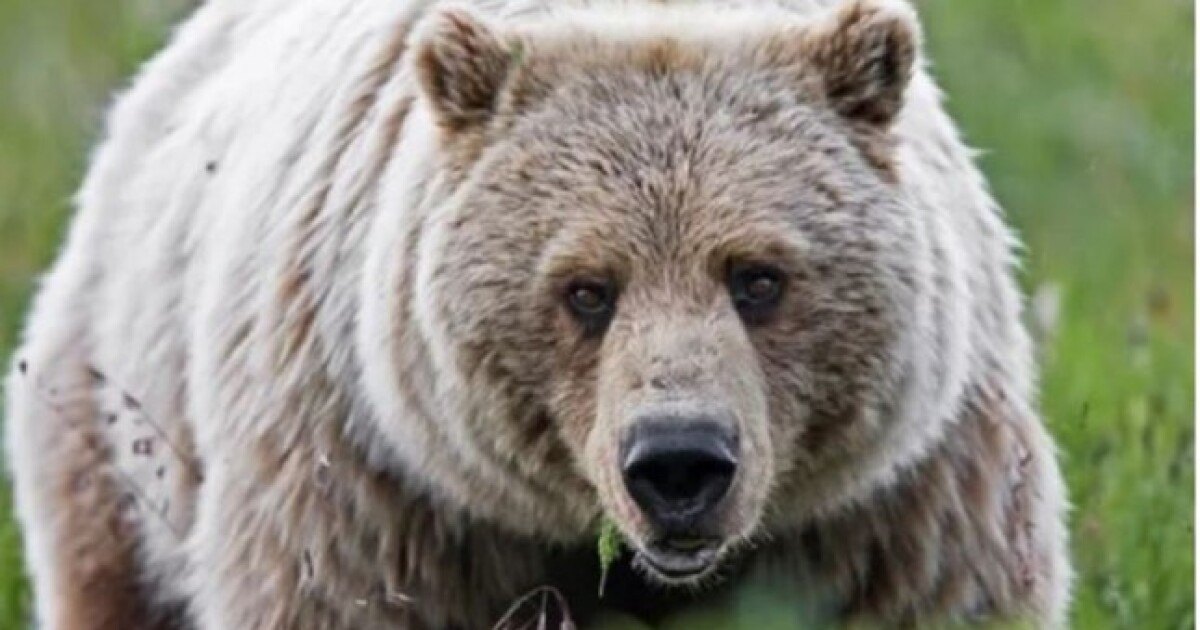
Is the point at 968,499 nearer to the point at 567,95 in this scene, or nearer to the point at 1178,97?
the point at 567,95

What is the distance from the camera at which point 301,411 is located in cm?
812

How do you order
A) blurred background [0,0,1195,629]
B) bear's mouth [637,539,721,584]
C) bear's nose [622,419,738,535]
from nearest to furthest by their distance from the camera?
bear's nose [622,419,738,535], bear's mouth [637,539,721,584], blurred background [0,0,1195,629]

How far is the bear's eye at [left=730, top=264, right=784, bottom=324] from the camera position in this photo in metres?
7.60

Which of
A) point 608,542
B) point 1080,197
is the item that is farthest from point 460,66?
point 1080,197

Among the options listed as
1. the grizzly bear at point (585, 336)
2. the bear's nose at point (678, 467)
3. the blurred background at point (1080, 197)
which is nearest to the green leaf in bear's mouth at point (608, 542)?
the grizzly bear at point (585, 336)

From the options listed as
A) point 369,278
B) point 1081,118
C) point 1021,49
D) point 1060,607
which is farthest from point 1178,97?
point 369,278

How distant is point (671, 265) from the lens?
7.58 m

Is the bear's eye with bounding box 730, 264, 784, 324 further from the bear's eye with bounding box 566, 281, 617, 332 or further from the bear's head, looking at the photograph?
the bear's eye with bounding box 566, 281, 617, 332

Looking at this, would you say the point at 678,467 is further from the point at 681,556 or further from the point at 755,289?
the point at 755,289

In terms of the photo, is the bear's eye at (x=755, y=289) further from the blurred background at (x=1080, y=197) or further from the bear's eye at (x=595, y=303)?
the blurred background at (x=1080, y=197)

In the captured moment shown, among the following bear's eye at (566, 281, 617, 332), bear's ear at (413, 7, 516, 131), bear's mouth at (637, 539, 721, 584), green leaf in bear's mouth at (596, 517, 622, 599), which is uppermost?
bear's ear at (413, 7, 516, 131)

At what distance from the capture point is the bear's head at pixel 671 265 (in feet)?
24.6

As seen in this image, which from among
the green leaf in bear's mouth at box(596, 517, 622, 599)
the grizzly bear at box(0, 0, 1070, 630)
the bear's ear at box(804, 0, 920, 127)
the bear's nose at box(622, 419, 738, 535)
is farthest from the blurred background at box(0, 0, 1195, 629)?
the bear's ear at box(804, 0, 920, 127)

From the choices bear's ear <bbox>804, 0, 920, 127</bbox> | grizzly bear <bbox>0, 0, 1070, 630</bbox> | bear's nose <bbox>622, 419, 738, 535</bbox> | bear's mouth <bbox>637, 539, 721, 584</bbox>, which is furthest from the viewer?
bear's ear <bbox>804, 0, 920, 127</bbox>
